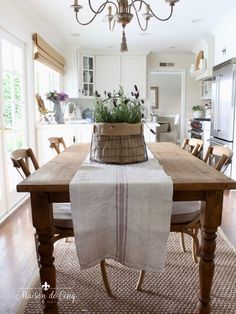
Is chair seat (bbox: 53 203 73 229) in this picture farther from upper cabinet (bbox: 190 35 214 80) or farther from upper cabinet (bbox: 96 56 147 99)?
upper cabinet (bbox: 96 56 147 99)

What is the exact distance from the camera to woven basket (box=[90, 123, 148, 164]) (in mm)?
1438

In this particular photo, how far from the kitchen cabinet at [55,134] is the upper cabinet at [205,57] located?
240cm

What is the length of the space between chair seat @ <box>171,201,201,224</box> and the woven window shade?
292cm

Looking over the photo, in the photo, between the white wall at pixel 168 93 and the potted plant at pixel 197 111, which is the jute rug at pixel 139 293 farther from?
the white wall at pixel 168 93

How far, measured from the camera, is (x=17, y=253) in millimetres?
2127

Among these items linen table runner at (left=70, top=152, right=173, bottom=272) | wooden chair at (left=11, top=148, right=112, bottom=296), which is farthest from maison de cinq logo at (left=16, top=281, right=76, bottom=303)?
linen table runner at (left=70, top=152, right=173, bottom=272)

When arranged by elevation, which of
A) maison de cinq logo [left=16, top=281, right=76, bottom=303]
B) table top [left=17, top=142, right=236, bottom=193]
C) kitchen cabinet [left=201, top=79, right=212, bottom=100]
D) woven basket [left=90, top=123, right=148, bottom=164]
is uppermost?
kitchen cabinet [left=201, top=79, right=212, bottom=100]

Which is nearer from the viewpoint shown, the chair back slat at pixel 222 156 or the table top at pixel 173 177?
the table top at pixel 173 177

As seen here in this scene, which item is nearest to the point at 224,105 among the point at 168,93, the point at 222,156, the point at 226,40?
the point at 226,40

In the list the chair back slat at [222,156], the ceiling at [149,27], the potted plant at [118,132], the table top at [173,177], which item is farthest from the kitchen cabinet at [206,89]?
the potted plant at [118,132]

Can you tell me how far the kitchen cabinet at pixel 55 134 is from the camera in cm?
395

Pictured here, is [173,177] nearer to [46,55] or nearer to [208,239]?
[208,239]

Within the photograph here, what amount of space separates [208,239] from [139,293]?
0.62 m

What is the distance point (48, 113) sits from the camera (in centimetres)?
425
